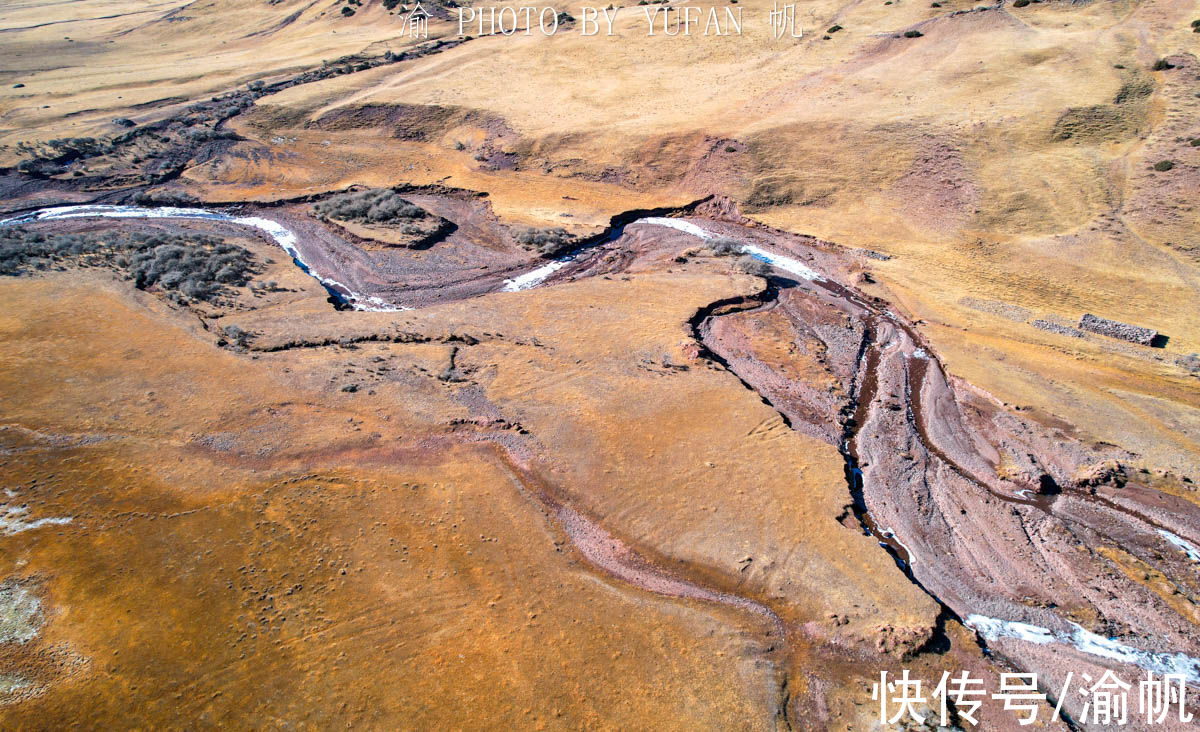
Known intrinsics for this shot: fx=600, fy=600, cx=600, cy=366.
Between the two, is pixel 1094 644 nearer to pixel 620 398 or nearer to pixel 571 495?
pixel 571 495

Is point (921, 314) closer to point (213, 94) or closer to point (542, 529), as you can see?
point (542, 529)

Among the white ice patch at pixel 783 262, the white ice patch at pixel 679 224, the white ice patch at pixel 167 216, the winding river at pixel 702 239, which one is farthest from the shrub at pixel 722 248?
the white ice patch at pixel 167 216

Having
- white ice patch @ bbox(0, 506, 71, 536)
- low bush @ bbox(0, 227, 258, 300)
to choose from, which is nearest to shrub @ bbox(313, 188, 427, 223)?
low bush @ bbox(0, 227, 258, 300)

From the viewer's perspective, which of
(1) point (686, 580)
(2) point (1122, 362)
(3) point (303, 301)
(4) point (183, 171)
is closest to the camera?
(1) point (686, 580)

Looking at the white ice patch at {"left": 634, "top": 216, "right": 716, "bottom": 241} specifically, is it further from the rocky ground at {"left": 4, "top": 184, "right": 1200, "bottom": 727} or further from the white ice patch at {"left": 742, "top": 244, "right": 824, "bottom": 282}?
the rocky ground at {"left": 4, "top": 184, "right": 1200, "bottom": 727}

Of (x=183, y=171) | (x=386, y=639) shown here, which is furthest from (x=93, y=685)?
(x=183, y=171)

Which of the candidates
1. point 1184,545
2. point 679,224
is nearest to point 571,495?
point 1184,545

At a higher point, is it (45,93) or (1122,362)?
(45,93)

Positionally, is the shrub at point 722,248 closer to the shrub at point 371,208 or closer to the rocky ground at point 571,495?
the rocky ground at point 571,495
